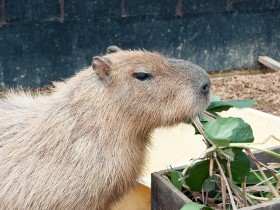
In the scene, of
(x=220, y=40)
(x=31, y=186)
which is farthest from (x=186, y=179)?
(x=220, y=40)

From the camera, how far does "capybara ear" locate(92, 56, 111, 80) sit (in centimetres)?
246

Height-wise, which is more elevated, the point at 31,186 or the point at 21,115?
the point at 21,115

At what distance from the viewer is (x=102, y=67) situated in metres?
2.47

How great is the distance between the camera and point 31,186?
2455 millimetres

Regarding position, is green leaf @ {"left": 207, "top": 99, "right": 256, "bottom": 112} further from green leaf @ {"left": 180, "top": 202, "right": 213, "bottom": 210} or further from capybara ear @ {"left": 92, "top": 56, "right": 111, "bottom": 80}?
green leaf @ {"left": 180, "top": 202, "right": 213, "bottom": 210}

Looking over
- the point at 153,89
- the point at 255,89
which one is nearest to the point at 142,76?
the point at 153,89

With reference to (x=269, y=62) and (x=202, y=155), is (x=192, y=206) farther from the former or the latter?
(x=269, y=62)

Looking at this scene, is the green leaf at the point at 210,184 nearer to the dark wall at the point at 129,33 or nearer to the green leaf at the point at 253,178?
the green leaf at the point at 253,178

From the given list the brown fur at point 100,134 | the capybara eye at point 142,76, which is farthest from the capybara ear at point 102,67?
the capybara eye at point 142,76

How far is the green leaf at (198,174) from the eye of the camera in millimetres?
2104

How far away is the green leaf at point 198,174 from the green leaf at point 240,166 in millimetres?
99

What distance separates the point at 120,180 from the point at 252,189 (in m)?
0.58

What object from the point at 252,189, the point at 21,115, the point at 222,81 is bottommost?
the point at 222,81

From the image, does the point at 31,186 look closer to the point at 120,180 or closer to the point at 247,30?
the point at 120,180
